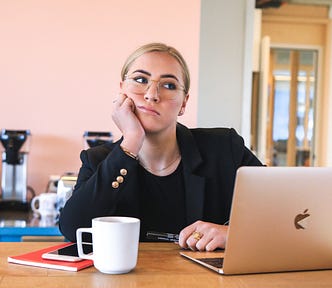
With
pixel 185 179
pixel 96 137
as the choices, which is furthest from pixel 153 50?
pixel 96 137

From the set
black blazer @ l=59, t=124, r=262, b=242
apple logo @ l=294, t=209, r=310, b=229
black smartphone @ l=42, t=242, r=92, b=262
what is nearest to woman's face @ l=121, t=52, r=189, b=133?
black blazer @ l=59, t=124, r=262, b=242

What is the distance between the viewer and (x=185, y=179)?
1606 millimetres

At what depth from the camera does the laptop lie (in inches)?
39.5

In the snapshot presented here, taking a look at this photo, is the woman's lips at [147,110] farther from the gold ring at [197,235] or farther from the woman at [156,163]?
the gold ring at [197,235]

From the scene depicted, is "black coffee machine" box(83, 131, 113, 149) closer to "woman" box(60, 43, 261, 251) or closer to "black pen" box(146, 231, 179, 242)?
"woman" box(60, 43, 261, 251)

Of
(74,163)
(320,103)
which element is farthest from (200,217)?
(320,103)

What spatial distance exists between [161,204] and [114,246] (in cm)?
60

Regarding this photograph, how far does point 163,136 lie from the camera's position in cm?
161

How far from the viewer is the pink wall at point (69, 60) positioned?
2.79m

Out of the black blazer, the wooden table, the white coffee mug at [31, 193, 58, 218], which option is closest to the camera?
the wooden table

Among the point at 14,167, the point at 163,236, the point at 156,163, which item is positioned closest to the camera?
the point at 163,236

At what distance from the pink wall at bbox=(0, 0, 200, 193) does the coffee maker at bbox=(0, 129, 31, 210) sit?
10 centimetres

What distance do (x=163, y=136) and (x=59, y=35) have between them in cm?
139

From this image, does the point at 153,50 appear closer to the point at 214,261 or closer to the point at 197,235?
the point at 197,235
